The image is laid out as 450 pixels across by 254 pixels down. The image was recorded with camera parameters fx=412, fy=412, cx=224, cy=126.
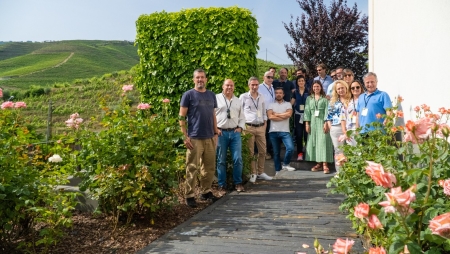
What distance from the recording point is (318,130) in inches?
326

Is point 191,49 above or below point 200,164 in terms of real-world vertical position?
above

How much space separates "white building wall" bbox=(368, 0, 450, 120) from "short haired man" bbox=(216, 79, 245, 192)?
103 inches

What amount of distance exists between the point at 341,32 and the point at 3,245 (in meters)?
12.1

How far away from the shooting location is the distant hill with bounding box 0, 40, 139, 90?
112 ft

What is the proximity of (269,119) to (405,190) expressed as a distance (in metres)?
6.07

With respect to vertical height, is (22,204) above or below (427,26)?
below

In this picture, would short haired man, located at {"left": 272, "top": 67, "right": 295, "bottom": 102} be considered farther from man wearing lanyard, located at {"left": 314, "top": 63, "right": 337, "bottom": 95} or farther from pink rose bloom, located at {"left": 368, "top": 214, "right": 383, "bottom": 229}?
pink rose bloom, located at {"left": 368, "top": 214, "right": 383, "bottom": 229}

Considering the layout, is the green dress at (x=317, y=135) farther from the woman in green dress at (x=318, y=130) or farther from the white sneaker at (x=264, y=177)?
the white sneaker at (x=264, y=177)

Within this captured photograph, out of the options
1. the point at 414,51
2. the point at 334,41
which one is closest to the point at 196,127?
the point at 414,51

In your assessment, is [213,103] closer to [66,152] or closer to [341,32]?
[66,152]

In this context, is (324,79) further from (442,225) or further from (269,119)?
(442,225)

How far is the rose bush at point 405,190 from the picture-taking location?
1616 millimetres

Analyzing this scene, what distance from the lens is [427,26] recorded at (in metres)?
5.03

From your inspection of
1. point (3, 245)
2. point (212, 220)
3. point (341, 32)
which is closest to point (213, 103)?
point (212, 220)
